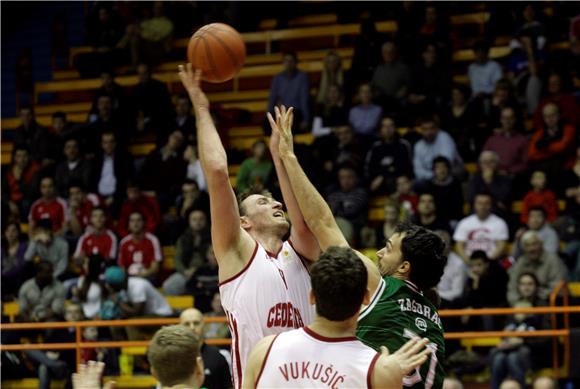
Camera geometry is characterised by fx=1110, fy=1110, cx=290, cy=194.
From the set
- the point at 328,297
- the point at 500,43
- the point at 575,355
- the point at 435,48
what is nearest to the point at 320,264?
the point at 328,297

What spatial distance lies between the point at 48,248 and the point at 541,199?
20.8 ft

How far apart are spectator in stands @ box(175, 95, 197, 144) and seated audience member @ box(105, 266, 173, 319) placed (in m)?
3.36

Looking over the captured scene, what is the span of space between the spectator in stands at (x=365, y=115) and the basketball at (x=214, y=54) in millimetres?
8371

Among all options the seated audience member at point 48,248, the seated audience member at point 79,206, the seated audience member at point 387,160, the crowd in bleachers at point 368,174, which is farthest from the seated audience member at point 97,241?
the seated audience member at point 387,160

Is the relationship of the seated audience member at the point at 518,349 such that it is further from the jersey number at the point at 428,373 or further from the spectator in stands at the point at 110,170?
the spectator in stands at the point at 110,170

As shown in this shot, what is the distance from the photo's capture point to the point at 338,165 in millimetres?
13945

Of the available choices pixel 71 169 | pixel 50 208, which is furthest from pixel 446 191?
pixel 71 169

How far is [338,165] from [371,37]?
2.91m

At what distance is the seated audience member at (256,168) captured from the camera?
14211mm

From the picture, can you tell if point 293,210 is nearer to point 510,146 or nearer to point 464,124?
point 510,146

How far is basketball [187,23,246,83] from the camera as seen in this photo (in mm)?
6246

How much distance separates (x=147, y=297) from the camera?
1265 centimetres

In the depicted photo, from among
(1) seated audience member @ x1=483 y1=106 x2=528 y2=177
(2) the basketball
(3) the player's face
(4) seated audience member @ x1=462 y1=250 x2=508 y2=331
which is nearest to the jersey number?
(3) the player's face

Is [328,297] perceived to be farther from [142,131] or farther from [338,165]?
[142,131]
